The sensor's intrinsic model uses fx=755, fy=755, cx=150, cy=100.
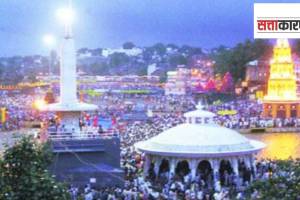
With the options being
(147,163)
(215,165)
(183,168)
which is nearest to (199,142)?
(215,165)

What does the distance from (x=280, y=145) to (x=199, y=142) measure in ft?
54.0

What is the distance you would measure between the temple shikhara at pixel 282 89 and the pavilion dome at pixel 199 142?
34.4m

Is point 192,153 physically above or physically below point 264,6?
below

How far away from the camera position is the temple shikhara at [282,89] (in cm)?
6291

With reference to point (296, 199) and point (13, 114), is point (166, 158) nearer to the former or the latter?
point (296, 199)

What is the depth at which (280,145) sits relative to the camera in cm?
4234

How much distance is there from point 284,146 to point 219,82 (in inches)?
2482

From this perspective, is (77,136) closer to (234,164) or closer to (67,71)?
(67,71)

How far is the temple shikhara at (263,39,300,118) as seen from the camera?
62.9 metres

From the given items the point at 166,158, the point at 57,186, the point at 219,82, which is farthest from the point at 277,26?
the point at 219,82

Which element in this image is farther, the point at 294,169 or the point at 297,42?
the point at 297,42

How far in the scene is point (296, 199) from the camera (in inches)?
471

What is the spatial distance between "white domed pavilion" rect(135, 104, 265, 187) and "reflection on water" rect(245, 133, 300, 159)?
6.52 metres

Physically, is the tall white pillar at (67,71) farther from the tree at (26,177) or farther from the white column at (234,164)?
the tree at (26,177)
